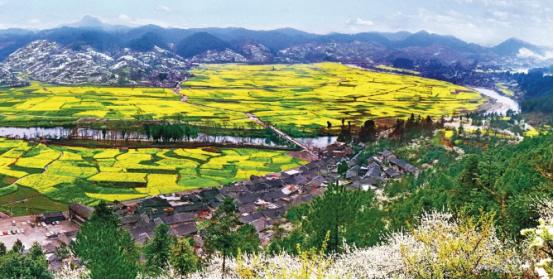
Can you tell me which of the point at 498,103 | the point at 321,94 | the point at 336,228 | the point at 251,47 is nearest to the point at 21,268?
the point at 336,228

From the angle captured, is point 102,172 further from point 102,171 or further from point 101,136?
point 101,136

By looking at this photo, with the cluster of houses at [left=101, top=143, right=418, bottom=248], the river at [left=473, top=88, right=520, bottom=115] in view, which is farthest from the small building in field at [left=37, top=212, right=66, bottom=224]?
the river at [left=473, top=88, right=520, bottom=115]

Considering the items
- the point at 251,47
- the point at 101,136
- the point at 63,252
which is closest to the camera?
the point at 63,252

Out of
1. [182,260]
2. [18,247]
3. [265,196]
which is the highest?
[182,260]

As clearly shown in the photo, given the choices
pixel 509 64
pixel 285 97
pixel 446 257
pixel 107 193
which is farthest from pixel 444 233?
pixel 509 64

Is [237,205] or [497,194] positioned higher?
[497,194]

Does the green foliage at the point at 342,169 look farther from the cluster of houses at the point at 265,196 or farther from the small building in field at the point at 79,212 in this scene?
the small building in field at the point at 79,212

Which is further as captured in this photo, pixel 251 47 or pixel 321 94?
pixel 251 47

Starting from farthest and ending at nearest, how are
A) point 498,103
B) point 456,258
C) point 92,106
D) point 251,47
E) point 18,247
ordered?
point 498,103 < point 251,47 < point 92,106 < point 18,247 < point 456,258

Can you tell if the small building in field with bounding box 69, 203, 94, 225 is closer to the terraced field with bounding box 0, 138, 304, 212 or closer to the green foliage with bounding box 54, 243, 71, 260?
the terraced field with bounding box 0, 138, 304, 212
